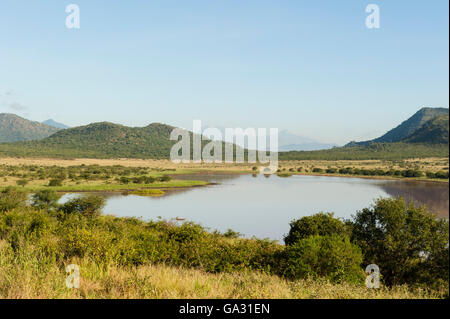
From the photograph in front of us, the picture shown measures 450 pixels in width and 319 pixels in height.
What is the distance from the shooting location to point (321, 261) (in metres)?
15.4

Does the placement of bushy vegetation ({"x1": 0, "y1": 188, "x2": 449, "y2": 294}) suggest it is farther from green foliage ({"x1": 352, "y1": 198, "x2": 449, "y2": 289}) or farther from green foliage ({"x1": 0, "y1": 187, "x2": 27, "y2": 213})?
green foliage ({"x1": 0, "y1": 187, "x2": 27, "y2": 213})

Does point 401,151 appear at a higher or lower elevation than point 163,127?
lower

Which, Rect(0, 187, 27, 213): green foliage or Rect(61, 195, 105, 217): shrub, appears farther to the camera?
Rect(61, 195, 105, 217): shrub

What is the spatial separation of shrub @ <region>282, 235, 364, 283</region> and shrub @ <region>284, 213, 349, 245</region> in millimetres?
6119

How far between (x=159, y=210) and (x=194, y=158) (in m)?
100

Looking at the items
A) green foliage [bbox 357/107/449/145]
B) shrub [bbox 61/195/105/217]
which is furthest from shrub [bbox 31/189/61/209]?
green foliage [bbox 357/107/449/145]

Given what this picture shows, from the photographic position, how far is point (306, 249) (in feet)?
50.9

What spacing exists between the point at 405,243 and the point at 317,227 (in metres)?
5.59

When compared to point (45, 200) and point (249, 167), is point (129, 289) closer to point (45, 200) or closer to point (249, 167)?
Answer: point (45, 200)

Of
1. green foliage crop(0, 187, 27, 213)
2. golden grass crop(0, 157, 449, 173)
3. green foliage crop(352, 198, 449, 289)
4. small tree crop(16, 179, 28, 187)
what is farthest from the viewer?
small tree crop(16, 179, 28, 187)

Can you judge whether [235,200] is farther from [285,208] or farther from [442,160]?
[442,160]

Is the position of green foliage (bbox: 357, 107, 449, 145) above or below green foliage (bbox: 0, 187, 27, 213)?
above

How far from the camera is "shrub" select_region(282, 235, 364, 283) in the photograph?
1455cm
